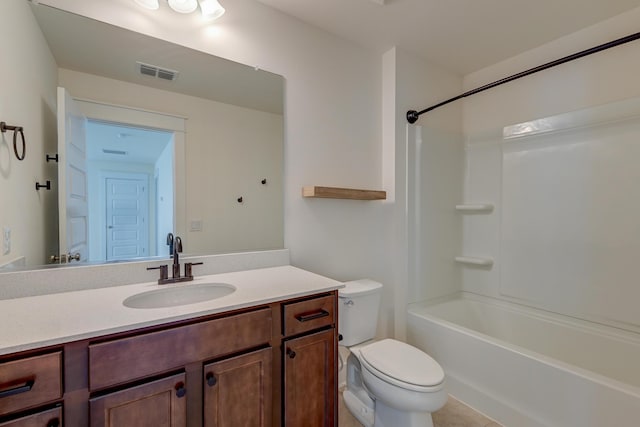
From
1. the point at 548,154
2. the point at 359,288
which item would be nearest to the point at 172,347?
the point at 359,288

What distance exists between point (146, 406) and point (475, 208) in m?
2.52

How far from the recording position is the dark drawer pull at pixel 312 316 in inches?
48.2

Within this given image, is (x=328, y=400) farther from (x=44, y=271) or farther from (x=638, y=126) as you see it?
(x=638, y=126)

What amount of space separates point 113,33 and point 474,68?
2.62 metres

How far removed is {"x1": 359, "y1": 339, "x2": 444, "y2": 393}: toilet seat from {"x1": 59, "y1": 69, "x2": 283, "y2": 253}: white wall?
81 centimetres

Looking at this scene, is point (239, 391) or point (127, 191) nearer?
point (239, 391)

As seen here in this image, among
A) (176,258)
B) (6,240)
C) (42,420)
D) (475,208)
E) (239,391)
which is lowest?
(239,391)

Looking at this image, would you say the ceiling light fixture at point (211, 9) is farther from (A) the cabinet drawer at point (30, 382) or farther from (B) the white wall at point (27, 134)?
(A) the cabinet drawer at point (30, 382)

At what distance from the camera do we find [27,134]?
1175mm

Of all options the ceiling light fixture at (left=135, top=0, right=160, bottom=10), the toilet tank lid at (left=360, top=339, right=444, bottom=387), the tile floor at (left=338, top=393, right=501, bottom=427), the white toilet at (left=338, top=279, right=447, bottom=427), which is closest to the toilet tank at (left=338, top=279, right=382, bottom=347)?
the white toilet at (left=338, top=279, right=447, bottom=427)

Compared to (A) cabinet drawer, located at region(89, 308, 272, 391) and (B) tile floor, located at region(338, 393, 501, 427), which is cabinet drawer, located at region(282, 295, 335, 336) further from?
(B) tile floor, located at region(338, 393, 501, 427)

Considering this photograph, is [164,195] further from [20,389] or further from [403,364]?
[403,364]

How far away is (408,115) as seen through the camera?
2.24m

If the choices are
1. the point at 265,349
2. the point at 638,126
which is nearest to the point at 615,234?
the point at 638,126
